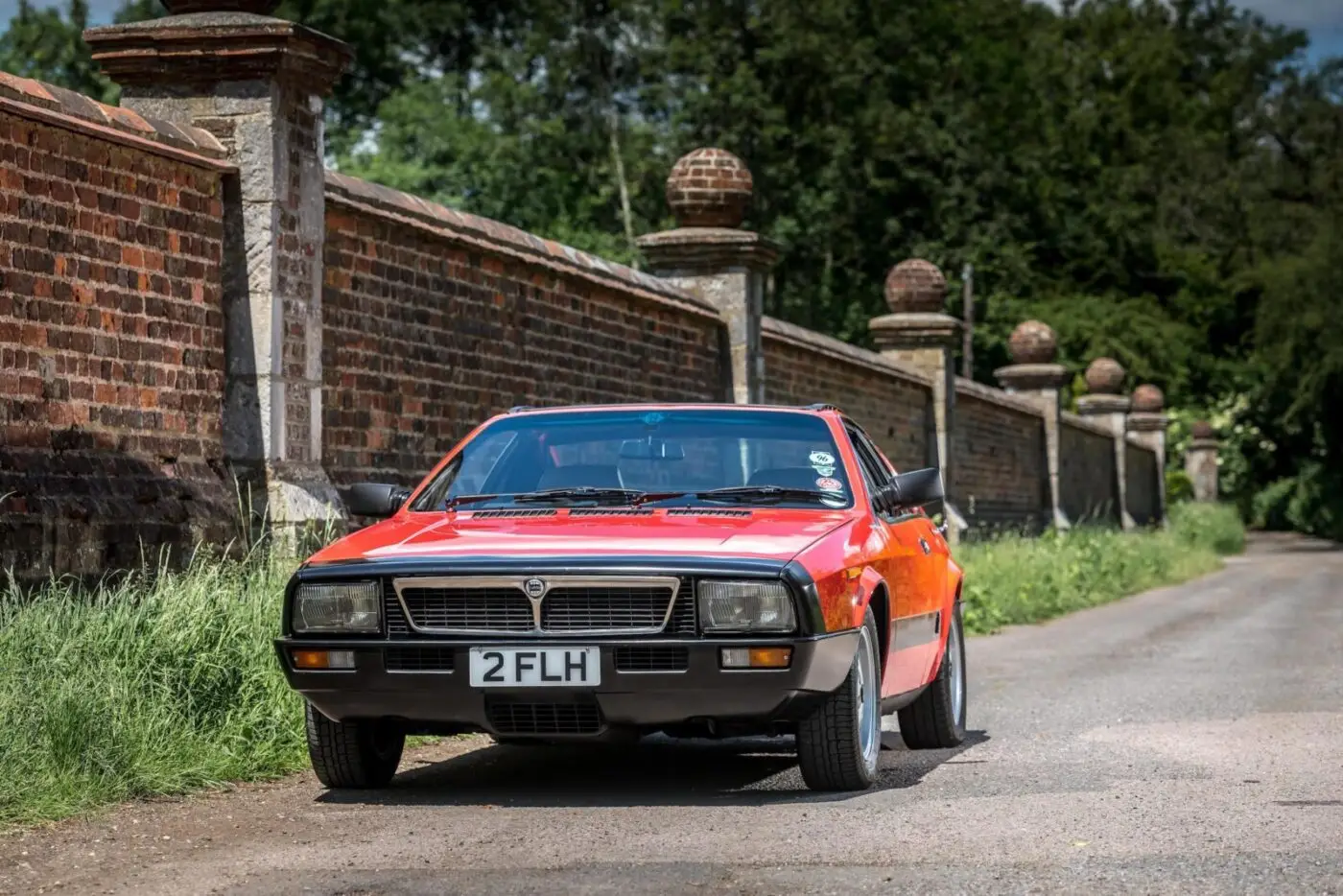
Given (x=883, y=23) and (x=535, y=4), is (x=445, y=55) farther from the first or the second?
(x=883, y=23)

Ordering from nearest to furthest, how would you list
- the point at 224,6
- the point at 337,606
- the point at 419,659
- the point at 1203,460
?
the point at 419,659, the point at 337,606, the point at 224,6, the point at 1203,460

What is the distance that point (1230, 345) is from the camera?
64.0 m

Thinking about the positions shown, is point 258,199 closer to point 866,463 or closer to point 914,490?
point 866,463

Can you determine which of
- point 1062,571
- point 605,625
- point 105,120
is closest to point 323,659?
point 605,625

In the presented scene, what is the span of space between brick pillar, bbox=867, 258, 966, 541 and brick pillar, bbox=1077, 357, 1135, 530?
1656 cm

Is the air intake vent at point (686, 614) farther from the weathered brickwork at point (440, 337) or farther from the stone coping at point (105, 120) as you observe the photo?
the weathered brickwork at point (440, 337)

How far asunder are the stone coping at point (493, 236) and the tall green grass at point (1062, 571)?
330 cm

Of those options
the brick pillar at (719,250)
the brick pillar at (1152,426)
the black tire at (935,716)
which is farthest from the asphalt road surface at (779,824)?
the brick pillar at (1152,426)

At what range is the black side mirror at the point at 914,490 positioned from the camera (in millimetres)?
7938

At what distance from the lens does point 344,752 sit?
23.4ft

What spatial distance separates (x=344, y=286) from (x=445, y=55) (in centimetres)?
5030

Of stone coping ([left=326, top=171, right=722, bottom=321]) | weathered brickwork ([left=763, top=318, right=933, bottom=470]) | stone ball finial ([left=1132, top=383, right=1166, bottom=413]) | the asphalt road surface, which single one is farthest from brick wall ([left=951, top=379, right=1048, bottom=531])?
stone ball finial ([left=1132, top=383, right=1166, bottom=413])

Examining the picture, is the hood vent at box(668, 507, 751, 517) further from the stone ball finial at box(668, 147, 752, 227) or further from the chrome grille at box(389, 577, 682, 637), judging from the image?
the stone ball finial at box(668, 147, 752, 227)

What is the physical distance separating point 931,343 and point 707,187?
8215 millimetres
